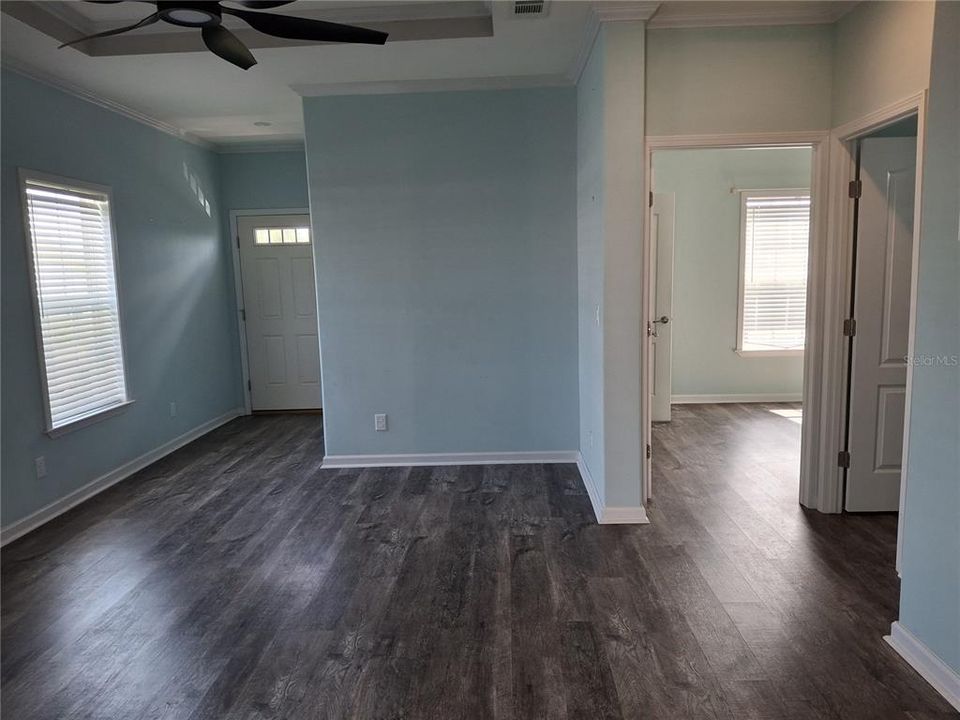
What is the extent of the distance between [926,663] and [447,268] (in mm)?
3368

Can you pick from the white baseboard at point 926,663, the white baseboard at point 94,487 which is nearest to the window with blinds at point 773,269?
the white baseboard at point 926,663

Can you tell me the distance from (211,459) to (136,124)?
275 cm

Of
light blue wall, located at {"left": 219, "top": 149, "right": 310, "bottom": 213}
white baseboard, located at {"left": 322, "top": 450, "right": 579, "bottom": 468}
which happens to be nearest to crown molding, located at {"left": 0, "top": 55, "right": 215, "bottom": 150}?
light blue wall, located at {"left": 219, "top": 149, "right": 310, "bottom": 213}

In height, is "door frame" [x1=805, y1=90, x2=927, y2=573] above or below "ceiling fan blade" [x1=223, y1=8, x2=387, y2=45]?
below

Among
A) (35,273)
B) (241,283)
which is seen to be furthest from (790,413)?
(35,273)

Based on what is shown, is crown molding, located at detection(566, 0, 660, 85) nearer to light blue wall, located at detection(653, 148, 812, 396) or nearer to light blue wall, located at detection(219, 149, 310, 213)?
light blue wall, located at detection(653, 148, 812, 396)

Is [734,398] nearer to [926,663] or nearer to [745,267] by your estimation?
[745,267]

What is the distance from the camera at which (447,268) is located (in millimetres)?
4324

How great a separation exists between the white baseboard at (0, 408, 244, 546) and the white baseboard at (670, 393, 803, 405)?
4783mm

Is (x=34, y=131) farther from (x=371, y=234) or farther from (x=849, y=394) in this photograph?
(x=849, y=394)

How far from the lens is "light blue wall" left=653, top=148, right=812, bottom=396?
6.01 meters

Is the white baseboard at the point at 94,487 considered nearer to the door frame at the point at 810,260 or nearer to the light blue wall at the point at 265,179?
the light blue wall at the point at 265,179

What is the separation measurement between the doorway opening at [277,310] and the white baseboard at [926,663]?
519 cm

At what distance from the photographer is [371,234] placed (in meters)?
4.30
